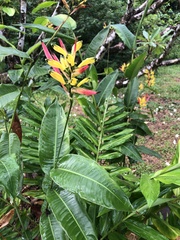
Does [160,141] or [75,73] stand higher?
Result: [75,73]

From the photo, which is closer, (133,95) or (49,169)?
(49,169)

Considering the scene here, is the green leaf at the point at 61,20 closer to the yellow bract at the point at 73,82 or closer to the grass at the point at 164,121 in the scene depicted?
the yellow bract at the point at 73,82

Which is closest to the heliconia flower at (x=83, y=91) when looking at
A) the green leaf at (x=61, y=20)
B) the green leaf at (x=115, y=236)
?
the green leaf at (x=61, y=20)

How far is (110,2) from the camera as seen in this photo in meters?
5.21

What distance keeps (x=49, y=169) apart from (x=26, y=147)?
31 centimetres

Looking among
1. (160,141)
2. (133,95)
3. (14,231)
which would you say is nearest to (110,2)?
(160,141)

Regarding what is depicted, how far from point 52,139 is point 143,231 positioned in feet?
0.97

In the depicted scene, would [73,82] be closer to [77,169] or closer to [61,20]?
[77,169]

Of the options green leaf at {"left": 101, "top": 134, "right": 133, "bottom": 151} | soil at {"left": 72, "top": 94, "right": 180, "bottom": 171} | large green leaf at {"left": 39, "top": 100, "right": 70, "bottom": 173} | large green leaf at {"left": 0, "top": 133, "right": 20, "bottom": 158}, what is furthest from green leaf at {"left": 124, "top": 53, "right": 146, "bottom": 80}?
soil at {"left": 72, "top": 94, "right": 180, "bottom": 171}

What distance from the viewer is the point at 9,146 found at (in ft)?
2.22

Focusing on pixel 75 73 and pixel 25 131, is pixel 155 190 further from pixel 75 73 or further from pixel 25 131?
pixel 25 131

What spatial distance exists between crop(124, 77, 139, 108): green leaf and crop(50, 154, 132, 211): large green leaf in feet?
1.79

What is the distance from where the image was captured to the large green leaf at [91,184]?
0.51 metres

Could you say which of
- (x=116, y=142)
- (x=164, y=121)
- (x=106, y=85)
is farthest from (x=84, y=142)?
(x=164, y=121)
